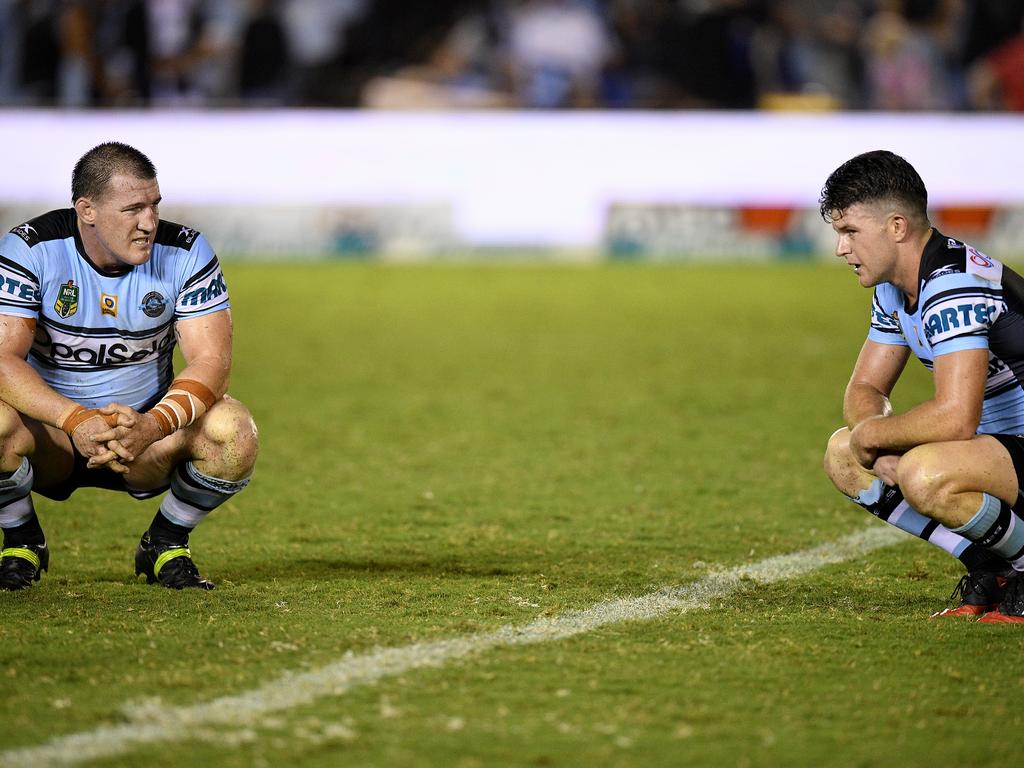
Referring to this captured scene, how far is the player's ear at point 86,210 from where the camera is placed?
14.6ft

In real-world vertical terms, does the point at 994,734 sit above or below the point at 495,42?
below

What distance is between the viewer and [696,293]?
1390 centimetres

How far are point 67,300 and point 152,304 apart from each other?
0.25 metres

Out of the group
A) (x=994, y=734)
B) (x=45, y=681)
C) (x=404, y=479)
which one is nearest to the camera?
(x=994, y=734)

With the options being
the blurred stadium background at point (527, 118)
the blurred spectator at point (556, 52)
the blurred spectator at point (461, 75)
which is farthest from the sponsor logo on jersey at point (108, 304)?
the blurred spectator at point (556, 52)

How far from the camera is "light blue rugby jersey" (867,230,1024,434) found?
3.99 meters

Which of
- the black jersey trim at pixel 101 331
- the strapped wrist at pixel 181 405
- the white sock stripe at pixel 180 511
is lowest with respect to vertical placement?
the white sock stripe at pixel 180 511

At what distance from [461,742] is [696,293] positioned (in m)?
11.1

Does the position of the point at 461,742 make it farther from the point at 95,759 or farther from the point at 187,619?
the point at 187,619

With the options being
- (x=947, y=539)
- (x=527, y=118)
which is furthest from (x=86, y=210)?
(x=527, y=118)

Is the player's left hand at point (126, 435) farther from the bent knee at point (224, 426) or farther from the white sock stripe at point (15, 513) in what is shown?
the white sock stripe at point (15, 513)

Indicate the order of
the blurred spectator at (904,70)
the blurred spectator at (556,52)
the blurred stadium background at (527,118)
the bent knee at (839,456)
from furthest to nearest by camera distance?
the blurred spectator at (556,52) → the blurred spectator at (904,70) → the blurred stadium background at (527,118) → the bent knee at (839,456)

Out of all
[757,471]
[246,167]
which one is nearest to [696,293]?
[246,167]

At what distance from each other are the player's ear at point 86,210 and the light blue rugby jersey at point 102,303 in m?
0.12
